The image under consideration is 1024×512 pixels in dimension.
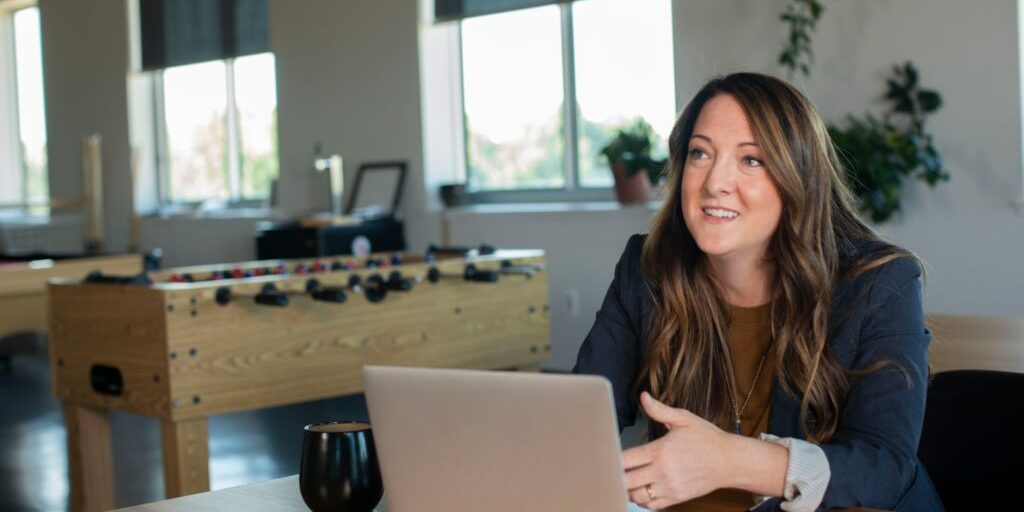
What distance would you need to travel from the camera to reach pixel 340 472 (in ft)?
4.06

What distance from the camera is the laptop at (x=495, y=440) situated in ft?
3.07

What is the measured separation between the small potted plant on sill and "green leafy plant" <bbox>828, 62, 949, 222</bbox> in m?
0.98

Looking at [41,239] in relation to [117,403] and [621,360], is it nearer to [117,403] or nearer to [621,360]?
[117,403]

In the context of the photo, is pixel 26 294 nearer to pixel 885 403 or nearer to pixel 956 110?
pixel 956 110

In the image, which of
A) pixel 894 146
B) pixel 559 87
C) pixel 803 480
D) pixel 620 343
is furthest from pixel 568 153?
pixel 803 480

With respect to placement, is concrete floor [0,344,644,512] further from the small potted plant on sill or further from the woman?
the woman

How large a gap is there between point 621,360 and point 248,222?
6009 millimetres

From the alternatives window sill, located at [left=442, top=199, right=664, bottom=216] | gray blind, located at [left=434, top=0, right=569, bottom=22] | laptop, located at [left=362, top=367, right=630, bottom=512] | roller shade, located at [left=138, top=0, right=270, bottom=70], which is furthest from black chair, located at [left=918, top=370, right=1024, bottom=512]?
roller shade, located at [left=138, top=0, right=270, bottom=70]

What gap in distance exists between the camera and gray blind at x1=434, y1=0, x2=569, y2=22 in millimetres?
5926

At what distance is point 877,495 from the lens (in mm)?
1317

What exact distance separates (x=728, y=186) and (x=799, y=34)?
10.7ft

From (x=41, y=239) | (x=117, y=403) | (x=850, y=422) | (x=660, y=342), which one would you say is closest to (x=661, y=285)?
(x=660, y=342)

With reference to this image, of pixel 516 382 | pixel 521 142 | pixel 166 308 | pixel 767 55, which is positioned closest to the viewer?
pixel 516 382

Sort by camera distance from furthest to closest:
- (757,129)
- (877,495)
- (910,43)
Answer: (910,43), (757,129), (877,495)
